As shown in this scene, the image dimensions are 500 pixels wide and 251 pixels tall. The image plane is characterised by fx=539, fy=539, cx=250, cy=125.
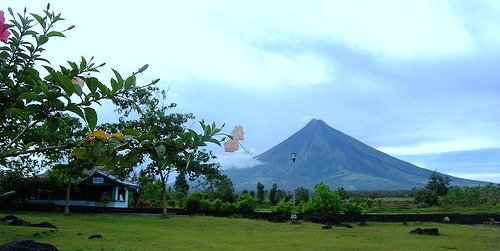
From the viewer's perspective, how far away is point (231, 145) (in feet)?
4.79

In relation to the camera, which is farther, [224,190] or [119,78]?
[224,190]

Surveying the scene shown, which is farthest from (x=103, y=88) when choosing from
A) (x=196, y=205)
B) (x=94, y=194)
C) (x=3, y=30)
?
(x=94, y=194)

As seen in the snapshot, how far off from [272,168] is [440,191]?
70058 mm

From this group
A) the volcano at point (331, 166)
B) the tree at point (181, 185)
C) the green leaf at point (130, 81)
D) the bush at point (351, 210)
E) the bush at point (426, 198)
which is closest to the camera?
the green leaf at point (130, 81)

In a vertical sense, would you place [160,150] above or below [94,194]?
below

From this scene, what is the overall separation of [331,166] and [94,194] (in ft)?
295

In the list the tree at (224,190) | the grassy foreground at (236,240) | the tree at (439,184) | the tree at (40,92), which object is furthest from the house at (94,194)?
the tree at (40,92)

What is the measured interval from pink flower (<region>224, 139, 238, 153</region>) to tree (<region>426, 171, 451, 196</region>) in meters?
37.6

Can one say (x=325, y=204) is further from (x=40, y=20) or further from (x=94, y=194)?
(x=40, y=20)

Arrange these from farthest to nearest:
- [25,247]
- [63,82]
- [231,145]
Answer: [25,247] < [231,145] < [63,82]

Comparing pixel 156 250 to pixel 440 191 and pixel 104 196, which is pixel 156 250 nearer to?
pixel 104 196

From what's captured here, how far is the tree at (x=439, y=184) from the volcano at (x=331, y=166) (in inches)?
2487

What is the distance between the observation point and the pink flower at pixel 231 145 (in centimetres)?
145

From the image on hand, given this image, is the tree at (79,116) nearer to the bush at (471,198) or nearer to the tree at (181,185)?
the bush at (471,198)
